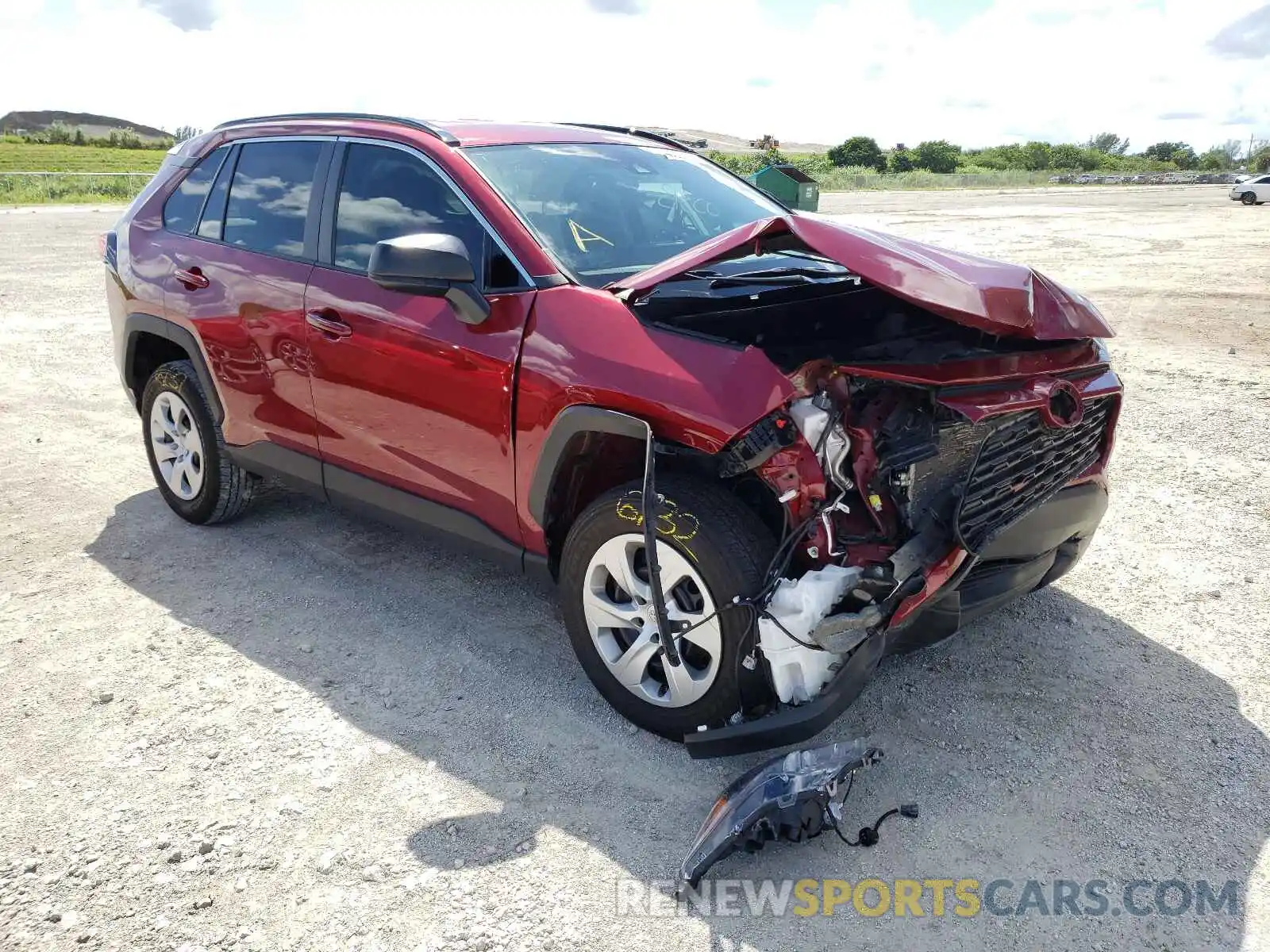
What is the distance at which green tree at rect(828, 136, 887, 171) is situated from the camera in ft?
291

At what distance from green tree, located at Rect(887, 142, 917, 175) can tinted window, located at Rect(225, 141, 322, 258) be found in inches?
3330

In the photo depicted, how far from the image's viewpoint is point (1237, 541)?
15.0ft

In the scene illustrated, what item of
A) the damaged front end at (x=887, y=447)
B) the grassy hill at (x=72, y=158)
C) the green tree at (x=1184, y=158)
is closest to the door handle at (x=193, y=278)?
the damaged front end at (x=887, y=447)

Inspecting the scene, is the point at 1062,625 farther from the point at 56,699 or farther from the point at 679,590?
the point at 56,699

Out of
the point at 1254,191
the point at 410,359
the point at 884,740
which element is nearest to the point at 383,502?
the point at 410,359

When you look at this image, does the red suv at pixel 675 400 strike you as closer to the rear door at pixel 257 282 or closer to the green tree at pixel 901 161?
the rear door at pixel 257 282

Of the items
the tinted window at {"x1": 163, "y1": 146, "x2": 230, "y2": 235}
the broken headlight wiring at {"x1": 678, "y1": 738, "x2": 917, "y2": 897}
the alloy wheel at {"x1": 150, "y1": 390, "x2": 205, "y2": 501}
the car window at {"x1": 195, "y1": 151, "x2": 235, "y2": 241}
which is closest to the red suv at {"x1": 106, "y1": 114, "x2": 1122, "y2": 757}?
the broken headlight wiring at {"x1": 678, "y1": 738, "x2": 917, "y2": 897}

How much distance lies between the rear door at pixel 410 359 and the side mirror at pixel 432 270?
2.6 inches

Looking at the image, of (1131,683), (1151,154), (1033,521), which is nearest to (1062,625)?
(1131,683)

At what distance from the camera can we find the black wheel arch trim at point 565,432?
296 centimetres

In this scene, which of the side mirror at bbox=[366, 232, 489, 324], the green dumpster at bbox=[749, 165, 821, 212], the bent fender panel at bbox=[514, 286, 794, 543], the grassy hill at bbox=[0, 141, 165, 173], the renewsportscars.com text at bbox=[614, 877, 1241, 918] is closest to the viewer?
the renewsportscars.com text at bbox=[614, 877, 1241, 918]

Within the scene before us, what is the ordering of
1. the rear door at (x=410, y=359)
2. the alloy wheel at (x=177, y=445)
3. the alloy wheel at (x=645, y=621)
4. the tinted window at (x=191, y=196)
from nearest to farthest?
the alloy wheel at (x=645, y=621)
the rear door at (x=410, y=359)
the tinted window at (x=191, y=196)
the alloy wheel at (x=177, y=445)

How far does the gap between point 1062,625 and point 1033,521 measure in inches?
41.3

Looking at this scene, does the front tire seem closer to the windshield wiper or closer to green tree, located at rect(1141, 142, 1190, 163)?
the windshield wiper
